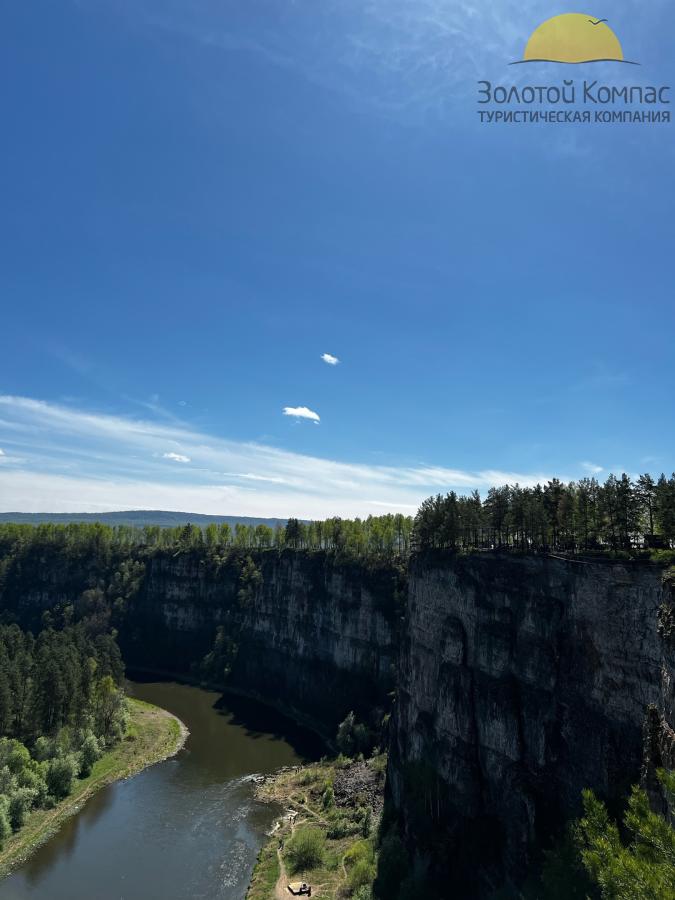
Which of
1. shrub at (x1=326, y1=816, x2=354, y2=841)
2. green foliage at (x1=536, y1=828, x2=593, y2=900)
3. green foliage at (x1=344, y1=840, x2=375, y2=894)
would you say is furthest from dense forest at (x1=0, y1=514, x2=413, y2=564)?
green foliage at (x1=536, y1=828, x2=593, y2=900)

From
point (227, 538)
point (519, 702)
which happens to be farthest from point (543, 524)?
point (227, 538)

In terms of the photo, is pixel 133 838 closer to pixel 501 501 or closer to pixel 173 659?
pixel 501 501

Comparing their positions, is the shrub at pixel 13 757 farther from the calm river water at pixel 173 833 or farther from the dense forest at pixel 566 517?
the dense forest at pixel 566 517

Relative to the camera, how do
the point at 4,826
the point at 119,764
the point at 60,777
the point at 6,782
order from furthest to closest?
the point at 119,764 → the point at 60,777 → the point at 6,782 → the point at 4,826

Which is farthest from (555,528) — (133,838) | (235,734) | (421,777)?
(235,734)

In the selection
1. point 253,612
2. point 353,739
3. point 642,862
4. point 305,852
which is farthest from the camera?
point 253,612

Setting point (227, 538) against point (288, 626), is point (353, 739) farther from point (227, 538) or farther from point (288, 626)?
point (227, 538)

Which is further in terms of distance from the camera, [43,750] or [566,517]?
[43,750]
